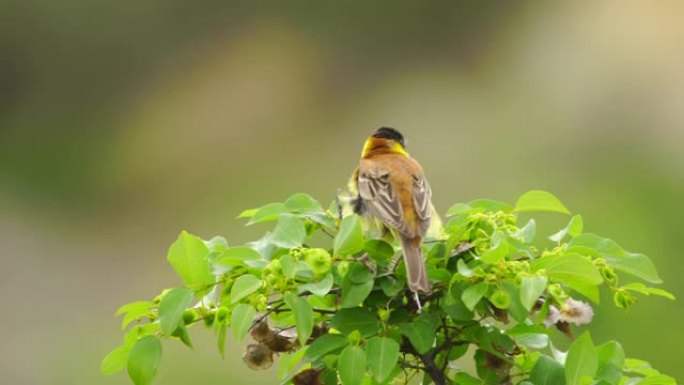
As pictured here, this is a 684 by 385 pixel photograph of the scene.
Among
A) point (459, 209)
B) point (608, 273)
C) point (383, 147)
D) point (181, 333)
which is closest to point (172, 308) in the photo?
point (181, 333)

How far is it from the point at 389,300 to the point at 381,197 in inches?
17.0

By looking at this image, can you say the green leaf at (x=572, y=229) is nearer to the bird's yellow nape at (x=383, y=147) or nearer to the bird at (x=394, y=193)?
the bird at (x=394, y=193)

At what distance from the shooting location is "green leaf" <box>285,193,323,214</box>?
1.06 meters

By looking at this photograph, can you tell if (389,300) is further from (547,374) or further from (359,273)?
(547,374)

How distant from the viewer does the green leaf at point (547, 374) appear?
1.03 m

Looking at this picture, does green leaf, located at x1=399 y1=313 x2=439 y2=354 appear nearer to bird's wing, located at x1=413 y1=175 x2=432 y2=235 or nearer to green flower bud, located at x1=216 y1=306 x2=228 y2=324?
green flower bud, located at x1=216 y1=306 x2=228 y2=324

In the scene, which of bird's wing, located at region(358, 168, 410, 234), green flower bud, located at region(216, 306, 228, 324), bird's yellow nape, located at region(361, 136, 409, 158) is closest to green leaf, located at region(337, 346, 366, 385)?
green flower bud, located at region(216, 306, 228, 324)

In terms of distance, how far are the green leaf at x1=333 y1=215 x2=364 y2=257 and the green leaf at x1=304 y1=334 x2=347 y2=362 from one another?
7 centimetres

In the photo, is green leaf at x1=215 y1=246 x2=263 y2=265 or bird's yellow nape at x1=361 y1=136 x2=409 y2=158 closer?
green leaf at x1=215 y1=246 x2=263 y2=265

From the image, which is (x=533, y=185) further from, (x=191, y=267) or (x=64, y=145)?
(x=191, y=267)

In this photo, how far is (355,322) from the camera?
0.99 meters

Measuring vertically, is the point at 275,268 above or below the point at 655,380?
above

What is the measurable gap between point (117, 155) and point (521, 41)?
1.93 metres

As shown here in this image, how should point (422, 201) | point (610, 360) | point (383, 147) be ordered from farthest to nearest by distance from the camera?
point (383, 147)
point (422, 201)
point (610, 360)
